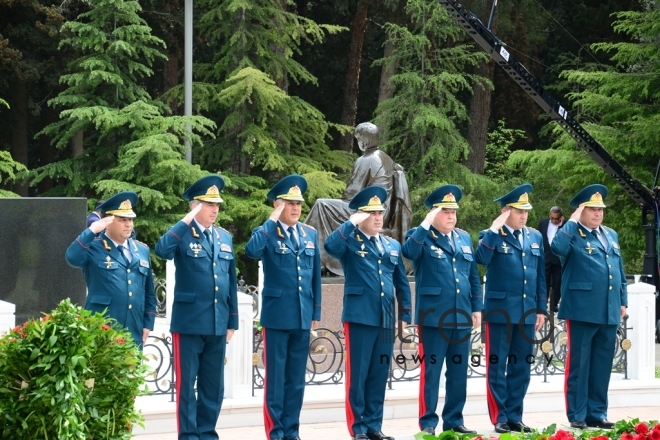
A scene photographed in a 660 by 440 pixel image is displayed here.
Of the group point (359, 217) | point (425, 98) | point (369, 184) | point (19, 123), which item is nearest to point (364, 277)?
point (359, 217)

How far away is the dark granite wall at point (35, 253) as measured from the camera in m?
9.80

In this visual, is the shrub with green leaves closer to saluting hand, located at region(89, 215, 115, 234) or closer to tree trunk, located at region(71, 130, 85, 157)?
saluting hand, located at region(89, 215, 115, 234)

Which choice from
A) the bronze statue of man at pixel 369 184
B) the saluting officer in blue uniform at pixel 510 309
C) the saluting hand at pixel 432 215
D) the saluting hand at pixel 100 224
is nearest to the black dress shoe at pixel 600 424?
the saluting officer in blue uniform at pixel 510 309

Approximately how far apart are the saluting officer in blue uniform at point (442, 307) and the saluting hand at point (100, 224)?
2.29 m

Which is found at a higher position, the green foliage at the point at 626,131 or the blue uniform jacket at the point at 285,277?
the green foliage at the point at 626,131

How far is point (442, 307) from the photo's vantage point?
345 inches

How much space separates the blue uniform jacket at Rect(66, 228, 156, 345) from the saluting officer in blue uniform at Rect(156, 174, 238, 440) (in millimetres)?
324

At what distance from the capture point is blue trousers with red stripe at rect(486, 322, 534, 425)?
9.08 m

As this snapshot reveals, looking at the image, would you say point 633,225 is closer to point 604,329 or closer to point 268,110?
point 268,110

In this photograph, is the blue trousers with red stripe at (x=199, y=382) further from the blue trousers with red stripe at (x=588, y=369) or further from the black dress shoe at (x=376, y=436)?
the blue trousers with red stripe at (x=588, y=369)

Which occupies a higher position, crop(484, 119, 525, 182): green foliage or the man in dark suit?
crop(484, 119, 525, 182): green foliage

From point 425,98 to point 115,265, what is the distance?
1663cm

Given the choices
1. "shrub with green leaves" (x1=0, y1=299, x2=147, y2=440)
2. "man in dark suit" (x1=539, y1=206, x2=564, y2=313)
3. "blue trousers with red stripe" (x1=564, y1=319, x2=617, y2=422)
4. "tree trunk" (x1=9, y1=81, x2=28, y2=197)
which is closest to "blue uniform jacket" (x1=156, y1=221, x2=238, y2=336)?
"shrub with green leaves" (x1=0, y1=299, x2=147, y2=440)

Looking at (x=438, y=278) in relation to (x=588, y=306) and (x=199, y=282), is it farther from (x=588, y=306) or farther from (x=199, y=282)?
(x=199, y=282)
